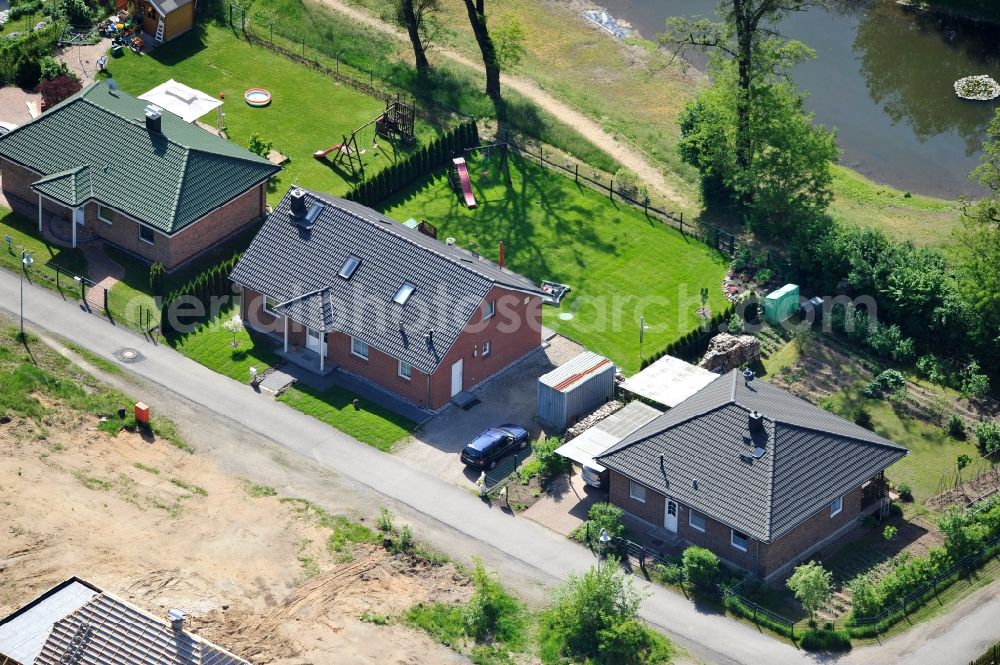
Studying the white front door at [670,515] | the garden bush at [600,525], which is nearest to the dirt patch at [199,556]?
the garden bush at [600,525]

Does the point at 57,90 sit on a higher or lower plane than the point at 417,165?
higher

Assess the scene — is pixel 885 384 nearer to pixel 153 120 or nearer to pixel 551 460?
pixel 551 460

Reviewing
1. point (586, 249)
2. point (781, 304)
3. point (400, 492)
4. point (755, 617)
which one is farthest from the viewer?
point (586, 249)

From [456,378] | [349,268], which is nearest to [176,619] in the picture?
[456,378]

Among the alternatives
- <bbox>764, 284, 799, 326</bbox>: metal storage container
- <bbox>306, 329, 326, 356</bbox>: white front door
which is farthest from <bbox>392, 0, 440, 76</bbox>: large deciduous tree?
<bbox>764, 284, 799, 326</bbox>: metal storage container

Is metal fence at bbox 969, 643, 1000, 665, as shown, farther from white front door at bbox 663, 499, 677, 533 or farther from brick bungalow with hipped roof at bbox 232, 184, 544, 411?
brick bungalow with hipped roof at bbox 232, 184, 544, 411

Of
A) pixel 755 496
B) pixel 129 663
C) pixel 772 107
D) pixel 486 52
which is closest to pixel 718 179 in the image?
pixel 772 107
